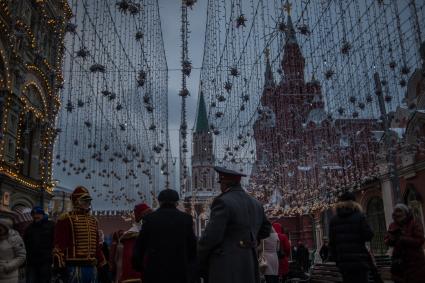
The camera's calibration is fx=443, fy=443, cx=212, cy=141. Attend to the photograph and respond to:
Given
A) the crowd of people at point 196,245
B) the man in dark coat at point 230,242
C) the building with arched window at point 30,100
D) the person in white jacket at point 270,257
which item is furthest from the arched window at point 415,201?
the man in dark coat at point 230,242

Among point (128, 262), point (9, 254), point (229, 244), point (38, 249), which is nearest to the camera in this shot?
point (229, 244)

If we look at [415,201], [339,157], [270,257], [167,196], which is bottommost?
[270,257]

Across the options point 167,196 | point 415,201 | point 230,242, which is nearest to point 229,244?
point 230,242

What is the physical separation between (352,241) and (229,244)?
2.63 meters

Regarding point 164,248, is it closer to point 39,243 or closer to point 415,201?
point 39,243

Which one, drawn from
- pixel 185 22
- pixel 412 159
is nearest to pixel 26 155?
pixel 185 22

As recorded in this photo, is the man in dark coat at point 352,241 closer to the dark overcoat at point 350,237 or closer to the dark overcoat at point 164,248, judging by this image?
the dark overcoat at point 350,237

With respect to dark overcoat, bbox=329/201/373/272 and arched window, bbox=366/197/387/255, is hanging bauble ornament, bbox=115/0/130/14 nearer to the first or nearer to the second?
dark overcoat, bbox=329/201/373/272

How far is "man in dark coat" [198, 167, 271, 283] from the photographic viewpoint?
4172 mm

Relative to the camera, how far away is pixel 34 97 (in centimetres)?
2288

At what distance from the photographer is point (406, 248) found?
6406 mm

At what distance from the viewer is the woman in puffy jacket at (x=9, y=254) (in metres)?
6.43

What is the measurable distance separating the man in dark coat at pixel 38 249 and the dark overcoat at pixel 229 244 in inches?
205

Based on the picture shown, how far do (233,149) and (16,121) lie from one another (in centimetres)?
1033
